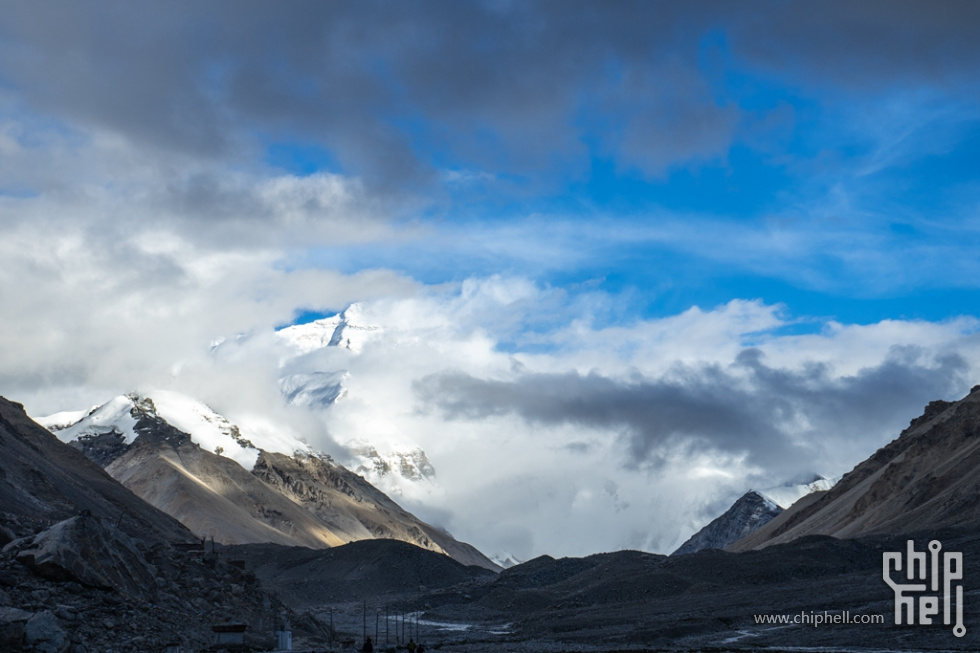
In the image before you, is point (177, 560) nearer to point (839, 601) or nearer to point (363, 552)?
point (839, 601)

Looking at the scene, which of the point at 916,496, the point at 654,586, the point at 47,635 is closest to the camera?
the point at 47,635

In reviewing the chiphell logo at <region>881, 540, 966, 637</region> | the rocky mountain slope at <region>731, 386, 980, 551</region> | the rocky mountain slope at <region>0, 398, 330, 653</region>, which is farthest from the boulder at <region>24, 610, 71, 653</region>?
the rocky mountain slope at <region>731, 386, 980, 551</region>

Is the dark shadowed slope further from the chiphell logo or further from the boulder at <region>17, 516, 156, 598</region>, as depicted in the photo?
the chiphell logo

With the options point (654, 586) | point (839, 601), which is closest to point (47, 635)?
point (839, 601)

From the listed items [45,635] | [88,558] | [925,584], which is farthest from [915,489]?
[45,635]

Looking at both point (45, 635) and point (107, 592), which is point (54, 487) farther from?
point (45, 635)

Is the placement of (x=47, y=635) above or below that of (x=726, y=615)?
above

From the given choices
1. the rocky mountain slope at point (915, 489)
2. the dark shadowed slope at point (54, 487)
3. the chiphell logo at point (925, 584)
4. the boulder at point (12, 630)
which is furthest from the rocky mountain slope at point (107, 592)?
the rocky mountain slope at point (915, 489)
